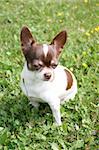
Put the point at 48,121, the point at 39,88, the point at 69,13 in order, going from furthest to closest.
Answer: the point at 69,13 < the point at 48,121 < the point at 39,88

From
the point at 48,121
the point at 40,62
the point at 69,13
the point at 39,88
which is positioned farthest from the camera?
the point at 69,13

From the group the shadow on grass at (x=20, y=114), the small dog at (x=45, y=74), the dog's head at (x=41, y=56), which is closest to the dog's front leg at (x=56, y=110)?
the small dog at (x=45, y=74)

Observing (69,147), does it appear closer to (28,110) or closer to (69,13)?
(28,110)

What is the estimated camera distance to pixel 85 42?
20.5ft

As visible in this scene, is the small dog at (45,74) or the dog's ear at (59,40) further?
the dog's ear at (59,40)

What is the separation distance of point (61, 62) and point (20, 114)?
4.42 feet

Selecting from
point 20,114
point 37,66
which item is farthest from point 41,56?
point 20,114

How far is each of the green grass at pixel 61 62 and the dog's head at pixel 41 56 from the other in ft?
2.07

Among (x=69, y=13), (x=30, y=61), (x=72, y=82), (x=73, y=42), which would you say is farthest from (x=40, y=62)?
(x=69, y=13)

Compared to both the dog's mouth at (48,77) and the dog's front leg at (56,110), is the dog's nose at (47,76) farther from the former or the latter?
the dog's front leg at (56,110)

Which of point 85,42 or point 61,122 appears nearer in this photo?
point 61,122

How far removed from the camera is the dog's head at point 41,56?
3721mm

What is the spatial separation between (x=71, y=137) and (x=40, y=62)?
2.95ft

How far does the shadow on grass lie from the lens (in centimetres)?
426
